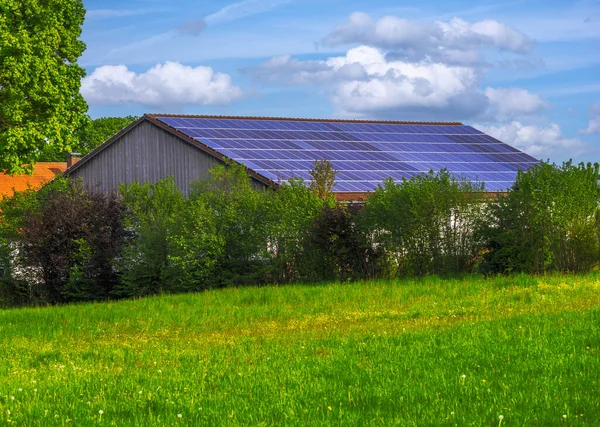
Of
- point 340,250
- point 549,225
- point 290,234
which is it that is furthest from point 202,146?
point 549,225

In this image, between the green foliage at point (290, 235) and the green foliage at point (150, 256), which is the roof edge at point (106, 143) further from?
the green foliage at point (290, 235)

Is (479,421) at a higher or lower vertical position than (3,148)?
lower

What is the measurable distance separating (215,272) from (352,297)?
23.4 ft

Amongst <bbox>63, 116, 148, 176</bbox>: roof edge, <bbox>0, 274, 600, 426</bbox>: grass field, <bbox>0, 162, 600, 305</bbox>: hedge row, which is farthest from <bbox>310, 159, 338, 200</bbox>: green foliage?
<bbox>63, 116, 148, 176</bbox>: roof edge

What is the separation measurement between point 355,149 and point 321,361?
1202 inches

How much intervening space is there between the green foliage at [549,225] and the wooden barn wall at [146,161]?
15269 mm

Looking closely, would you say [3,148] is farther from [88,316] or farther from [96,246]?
[88,316]

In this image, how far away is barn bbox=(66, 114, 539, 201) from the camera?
117 ft

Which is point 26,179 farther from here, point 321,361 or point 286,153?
point 321,361

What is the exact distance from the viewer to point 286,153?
124ft

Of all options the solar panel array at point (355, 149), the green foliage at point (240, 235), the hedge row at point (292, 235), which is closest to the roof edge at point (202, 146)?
the solar panel array at point (355, 149)

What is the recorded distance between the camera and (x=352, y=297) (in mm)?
20500

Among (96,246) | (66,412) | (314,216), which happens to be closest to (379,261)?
(314,216)

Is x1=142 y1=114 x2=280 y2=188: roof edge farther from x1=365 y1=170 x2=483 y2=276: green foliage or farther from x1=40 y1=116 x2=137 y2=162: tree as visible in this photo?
x1=40 y1=116 x2=137 y2=162: tree
